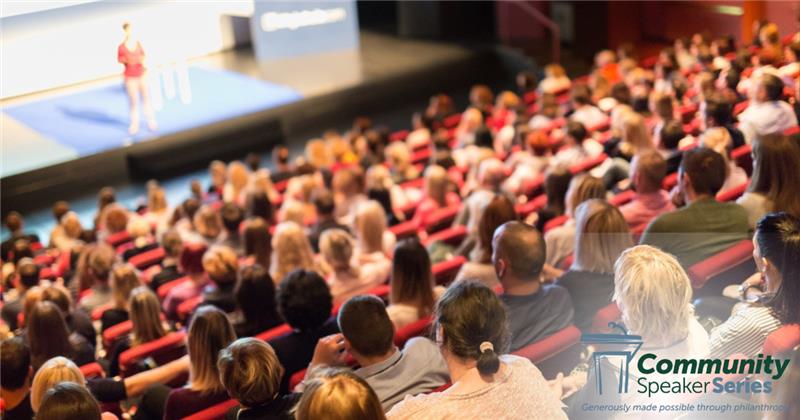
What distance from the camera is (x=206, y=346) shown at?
308cm

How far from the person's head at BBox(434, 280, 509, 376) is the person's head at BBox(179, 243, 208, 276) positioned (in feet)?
8.86

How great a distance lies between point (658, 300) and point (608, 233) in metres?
0.98

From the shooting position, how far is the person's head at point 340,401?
1994mm

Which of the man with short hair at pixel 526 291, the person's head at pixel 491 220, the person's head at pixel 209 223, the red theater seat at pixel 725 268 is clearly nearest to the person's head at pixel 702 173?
the red theater seat at pixel 725 268

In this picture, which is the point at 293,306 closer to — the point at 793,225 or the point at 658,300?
the point at 658,300

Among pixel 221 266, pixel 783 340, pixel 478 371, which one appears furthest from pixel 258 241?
pixel 783 340

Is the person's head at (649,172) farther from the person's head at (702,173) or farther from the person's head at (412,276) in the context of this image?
the person's head at (412,276)

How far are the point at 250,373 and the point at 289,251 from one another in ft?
6.96

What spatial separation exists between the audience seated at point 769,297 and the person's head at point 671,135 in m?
2.56

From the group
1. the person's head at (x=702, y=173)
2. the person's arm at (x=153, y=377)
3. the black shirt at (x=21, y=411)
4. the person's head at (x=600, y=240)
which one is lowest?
the person's arm at (x=153, y=377)

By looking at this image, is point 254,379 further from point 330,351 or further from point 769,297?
point 769,297

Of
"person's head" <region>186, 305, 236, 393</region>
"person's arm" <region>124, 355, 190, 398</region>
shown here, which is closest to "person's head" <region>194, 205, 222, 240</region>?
"person's arm" <region>124, 355, 190, 398</region>

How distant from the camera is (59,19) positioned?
246 inches

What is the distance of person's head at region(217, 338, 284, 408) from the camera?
2.52 meters
